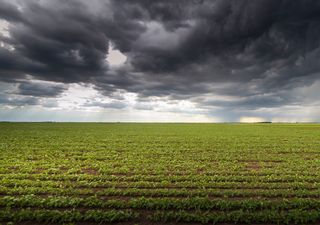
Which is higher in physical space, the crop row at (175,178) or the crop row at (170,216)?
the crop row at (175,178)

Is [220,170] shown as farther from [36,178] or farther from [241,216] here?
[36,178]

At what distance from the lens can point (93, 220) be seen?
22.6ft

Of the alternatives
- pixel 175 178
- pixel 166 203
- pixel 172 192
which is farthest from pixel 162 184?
pixel 166 203

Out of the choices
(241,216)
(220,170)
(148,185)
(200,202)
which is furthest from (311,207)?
(148,185)

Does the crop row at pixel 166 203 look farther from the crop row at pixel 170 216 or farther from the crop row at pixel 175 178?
the crop row at pixel 175 178

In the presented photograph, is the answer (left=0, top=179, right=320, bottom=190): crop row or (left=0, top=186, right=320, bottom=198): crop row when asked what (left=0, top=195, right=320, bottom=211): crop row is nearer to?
(left=0, top=186, right=320, bottom=198): crop row

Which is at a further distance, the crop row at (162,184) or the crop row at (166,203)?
the crop row at (162,184)

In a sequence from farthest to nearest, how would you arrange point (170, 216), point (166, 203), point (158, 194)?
point (158, 194) → point (166, 203) → point (170, 216)

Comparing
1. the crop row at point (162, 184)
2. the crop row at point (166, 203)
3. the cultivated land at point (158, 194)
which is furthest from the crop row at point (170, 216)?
the crop row at point (162, 184)

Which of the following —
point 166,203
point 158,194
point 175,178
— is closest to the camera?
point 166,203

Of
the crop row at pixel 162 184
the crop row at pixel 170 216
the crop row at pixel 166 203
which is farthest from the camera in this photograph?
the crop row at pixel 162 184

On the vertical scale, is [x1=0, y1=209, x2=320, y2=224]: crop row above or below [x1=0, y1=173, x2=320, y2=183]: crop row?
below

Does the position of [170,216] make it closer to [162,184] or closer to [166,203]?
[166,203]

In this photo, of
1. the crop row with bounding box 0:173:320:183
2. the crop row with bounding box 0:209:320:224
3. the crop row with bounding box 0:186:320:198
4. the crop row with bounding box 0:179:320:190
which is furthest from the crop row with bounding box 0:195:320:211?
the crop row with bounding box 0:173:320:183
